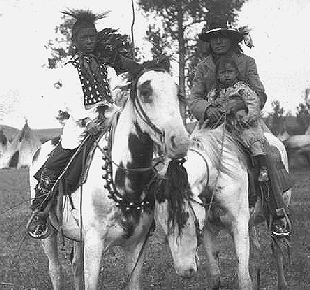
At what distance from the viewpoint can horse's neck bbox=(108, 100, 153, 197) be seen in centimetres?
604

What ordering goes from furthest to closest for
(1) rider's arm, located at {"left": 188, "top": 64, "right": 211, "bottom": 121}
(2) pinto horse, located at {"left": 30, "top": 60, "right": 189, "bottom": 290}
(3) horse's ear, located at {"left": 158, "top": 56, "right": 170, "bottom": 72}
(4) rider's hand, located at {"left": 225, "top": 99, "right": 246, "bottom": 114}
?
(1) rider's arm, located at {"left": 188, "top": 64, "right": 211, "bottom": 121} → (4) rider's hand, located at {"left": 225, "top": 99, "right": 246, "bottom": 114} → (2) pinto horse, located at {"left": 30, "top": 60, "right": 189, "bottom": 290} → (3) horse's ear, located at {"left": 158, "top": 56, "right": 170, "bottom": 72}

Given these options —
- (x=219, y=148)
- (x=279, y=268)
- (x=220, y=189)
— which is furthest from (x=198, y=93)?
(x=279, y=268)

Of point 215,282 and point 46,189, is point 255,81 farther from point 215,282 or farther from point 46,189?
point 46,189

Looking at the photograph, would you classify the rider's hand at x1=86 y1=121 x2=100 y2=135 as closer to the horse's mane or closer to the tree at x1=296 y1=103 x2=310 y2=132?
the horse's mane

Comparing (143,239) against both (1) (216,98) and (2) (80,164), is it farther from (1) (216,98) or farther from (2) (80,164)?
(1) (216,98)

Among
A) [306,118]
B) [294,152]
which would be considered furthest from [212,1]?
[306,118]

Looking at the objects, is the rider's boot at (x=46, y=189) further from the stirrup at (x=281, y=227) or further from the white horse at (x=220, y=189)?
the stirrup at (x=281, y=227)

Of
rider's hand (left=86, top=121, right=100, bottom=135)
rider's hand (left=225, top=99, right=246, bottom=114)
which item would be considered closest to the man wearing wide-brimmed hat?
rider's hand (left=225, top=99, right=246, bottom=114)

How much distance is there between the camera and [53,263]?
8242 mm

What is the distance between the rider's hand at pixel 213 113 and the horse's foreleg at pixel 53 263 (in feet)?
7.30

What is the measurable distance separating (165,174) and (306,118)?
122ft

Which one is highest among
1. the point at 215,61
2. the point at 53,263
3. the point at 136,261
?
the point at 215,61

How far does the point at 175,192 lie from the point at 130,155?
0.56 m

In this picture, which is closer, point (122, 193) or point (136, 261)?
point (122, 193)
